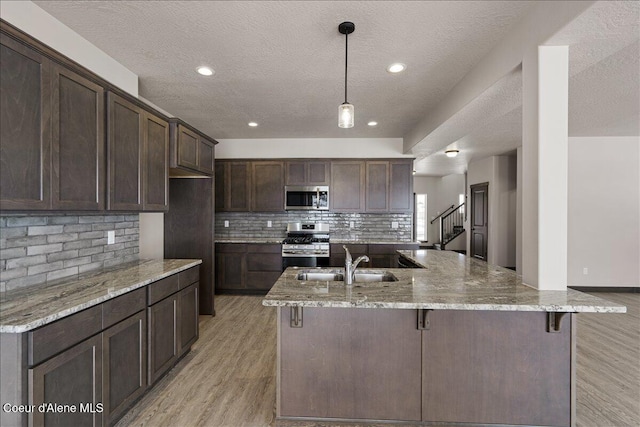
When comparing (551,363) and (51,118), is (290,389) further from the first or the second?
(51,118)

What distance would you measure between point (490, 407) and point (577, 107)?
→ 12.3 ft

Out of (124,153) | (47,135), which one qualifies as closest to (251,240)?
(124,153)

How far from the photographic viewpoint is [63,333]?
151 centimetres

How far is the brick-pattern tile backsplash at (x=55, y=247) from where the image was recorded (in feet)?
5.91

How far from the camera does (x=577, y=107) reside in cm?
376

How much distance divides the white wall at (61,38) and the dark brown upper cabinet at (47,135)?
47 cm

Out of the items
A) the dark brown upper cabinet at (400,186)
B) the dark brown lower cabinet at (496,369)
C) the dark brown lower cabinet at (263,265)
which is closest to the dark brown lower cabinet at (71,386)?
the dark brown lower cabinet at (496,369)

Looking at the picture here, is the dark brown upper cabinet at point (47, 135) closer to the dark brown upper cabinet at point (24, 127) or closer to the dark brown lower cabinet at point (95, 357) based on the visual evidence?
the dark brown upper cabinet at point (24, 127)

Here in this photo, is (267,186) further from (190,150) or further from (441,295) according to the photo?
(441,295)

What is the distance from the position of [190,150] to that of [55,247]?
5.10 ft

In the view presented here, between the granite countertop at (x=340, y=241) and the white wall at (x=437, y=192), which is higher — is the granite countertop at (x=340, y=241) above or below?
below

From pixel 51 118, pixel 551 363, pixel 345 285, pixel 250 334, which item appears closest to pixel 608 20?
pixel 551 363

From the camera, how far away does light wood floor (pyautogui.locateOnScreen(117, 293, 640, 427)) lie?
2082mm

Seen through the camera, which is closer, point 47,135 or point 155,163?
point 47,135
